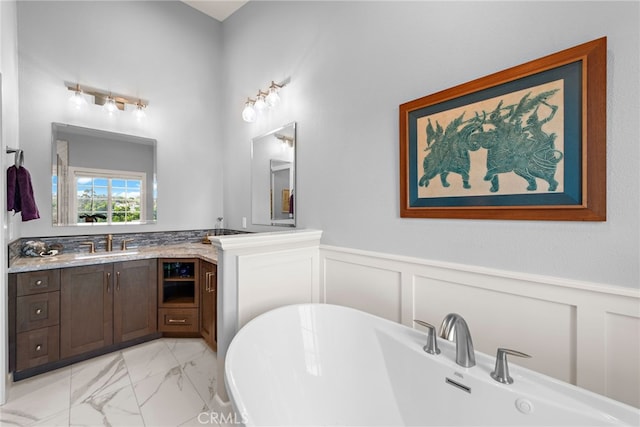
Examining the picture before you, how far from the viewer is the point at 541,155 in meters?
1.10

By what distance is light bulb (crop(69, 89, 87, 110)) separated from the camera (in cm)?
246

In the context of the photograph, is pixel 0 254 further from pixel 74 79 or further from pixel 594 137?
pixel 594 137

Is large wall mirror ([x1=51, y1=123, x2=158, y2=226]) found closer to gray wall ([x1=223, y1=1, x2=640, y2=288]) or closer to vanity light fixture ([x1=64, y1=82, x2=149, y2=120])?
Result: vanity light fixture ([x1=64, y1=82, x2=149, y2=120])

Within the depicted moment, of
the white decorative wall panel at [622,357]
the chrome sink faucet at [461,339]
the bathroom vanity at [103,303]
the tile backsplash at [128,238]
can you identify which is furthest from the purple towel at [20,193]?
the white decorative wall panel at [622,357]

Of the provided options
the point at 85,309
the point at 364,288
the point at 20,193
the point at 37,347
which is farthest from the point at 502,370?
the point at 20,193

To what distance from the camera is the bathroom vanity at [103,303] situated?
1.94 m

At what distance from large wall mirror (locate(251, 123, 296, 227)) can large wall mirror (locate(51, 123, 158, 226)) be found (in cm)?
115

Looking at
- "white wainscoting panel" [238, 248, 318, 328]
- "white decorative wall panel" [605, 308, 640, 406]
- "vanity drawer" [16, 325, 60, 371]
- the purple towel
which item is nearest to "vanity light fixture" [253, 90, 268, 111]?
"white wainscoting panel" [238, 248, 318, 328]

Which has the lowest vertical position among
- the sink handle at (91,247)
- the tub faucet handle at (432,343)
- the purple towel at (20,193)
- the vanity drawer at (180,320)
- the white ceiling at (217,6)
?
the vanity drawer at (180,320)

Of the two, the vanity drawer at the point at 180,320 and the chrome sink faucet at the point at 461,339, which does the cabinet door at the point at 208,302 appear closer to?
the vanity drawer at the point at 180,320

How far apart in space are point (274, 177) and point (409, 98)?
143 cm

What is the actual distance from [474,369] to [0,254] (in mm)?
2723

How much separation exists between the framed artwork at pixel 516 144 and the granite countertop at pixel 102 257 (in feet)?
5.89

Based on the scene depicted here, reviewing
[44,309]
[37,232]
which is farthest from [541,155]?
[37,232]
